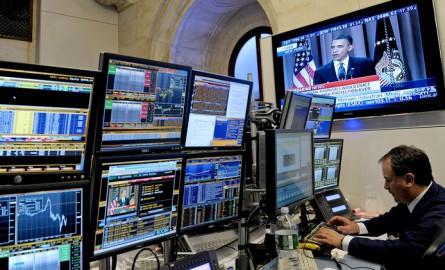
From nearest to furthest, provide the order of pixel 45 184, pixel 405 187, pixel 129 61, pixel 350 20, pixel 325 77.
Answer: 1. pixel 45 184
2. pixel 129 61
3. pixel 405 187
4. pixel 350 20
5. pixel 325 77

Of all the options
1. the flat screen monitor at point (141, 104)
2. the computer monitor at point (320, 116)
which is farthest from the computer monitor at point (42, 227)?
the computer monitor at point (320, 116)

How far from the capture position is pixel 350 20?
2461mm

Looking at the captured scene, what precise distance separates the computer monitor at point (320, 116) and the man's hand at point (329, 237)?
65 centimetres

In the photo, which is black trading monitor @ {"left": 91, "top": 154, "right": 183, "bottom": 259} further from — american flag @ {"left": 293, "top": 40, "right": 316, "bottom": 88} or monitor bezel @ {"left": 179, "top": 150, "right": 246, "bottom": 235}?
american flag @ {"left": 293, "top": 40, "right": 316, "bottom": 88}

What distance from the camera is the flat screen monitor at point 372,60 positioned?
6.98 feet

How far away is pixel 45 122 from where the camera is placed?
93cm

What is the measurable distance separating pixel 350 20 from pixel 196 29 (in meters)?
2.38

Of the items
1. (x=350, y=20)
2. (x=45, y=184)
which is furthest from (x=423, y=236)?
(x=350, y=20)

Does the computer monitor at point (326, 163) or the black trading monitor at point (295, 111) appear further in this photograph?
the computer monitor at point (326, 163)

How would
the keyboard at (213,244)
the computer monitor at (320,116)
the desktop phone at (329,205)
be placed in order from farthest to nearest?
the computer monitor at (320,116) → the desktop phone at (329,205) → the keyboard at (213,244)

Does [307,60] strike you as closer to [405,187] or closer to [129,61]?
[405,187]

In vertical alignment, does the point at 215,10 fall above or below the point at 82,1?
below

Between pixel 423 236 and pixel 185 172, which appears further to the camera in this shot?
pixel 423 236

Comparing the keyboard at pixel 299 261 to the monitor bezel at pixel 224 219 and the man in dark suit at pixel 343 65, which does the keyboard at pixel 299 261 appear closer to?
A: the monitor bezel at pixel 224 219
